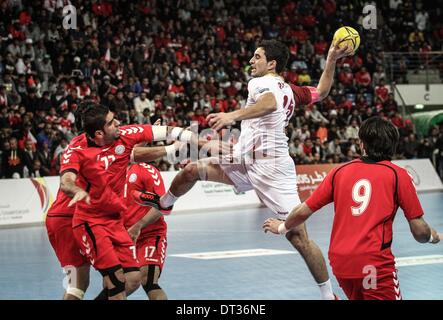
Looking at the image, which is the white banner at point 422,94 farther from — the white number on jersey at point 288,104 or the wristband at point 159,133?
the wristband at point 159,133

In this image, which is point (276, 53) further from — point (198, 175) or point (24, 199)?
point (24, 199)

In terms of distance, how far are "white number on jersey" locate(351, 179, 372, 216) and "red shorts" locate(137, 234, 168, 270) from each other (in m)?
2.92

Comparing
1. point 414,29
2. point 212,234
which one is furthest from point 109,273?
point 414,29

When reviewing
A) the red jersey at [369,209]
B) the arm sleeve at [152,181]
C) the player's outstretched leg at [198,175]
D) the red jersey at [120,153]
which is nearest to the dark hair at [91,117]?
the red jersey at [120,153]

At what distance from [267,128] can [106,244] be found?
2.41m

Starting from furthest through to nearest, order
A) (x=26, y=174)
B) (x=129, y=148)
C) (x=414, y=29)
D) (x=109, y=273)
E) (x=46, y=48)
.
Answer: (x=414, y=29), (x=46, y=48), (x=26, y=174), (x=129, y=148), (x=109, y=273)

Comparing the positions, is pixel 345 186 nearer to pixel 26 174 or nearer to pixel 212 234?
pixel 212 234

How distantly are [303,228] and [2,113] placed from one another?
1426cm

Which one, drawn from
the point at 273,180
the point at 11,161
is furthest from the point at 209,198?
the point at 273,180

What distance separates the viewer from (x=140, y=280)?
25.8 feet

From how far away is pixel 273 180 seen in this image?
350 inches

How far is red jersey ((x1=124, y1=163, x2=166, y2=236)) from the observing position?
8539 mm

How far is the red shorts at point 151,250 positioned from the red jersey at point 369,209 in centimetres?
274

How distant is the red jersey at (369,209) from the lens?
235 inches
